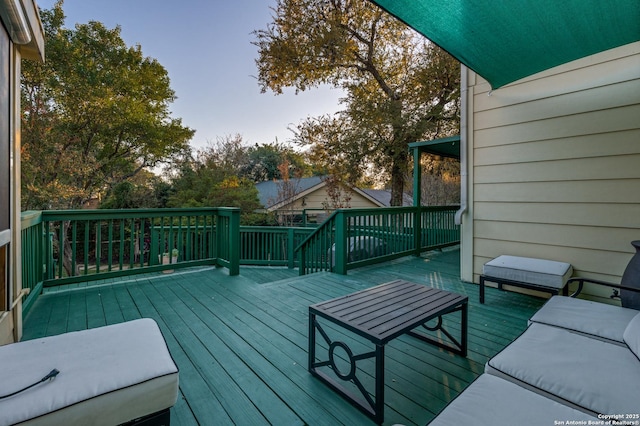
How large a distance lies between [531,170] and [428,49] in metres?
7.23

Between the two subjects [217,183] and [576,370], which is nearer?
[576,370]

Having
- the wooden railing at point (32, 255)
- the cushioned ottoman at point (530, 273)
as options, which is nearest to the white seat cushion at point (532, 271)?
the cushioned ottoman at point (530, 273)

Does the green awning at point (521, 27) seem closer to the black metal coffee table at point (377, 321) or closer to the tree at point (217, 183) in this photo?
the black metal coffee table at point (377, 321)

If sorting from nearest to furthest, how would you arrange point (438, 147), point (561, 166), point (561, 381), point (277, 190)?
point (561, 381), point (561, 166), point (438, 147), point (277, 190)

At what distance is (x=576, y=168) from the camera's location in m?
3.26

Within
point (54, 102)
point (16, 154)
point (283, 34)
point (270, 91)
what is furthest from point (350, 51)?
point (54, 102)

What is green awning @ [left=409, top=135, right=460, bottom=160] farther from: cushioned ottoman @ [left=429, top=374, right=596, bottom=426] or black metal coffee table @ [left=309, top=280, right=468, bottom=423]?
cushioned ottoman @ [left=429, top=374, right=596, bottom=426]

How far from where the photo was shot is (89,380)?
3.87 feet

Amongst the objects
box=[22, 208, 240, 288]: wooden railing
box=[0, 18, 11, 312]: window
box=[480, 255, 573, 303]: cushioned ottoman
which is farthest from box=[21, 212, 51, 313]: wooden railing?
box=[480, 255, 573, 303]: cushioned ottoman

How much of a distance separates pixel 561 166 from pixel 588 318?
86.5 inches

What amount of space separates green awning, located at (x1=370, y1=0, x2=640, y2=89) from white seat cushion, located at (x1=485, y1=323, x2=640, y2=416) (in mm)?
2176

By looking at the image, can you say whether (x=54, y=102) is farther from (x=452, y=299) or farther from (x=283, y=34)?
(x=452, y=299)

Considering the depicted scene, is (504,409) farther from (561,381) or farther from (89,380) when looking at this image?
(89,380)

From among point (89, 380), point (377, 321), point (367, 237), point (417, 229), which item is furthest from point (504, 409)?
point (417, 229)
